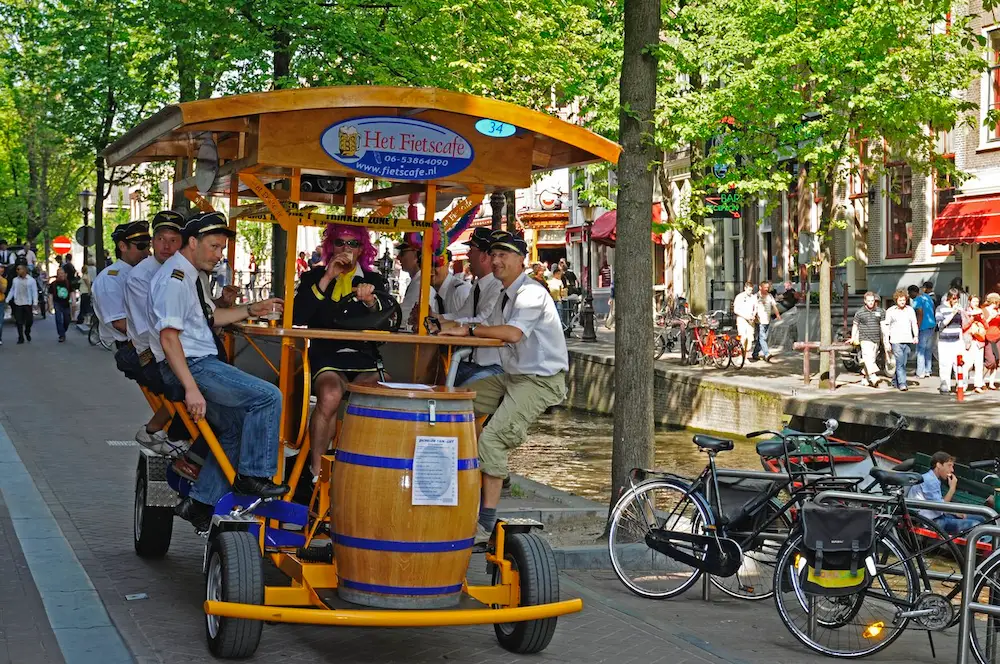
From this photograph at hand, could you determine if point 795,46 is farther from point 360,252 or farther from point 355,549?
point 355,549

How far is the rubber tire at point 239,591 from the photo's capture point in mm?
6410

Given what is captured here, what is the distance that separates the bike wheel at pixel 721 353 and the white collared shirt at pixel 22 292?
48.5ft

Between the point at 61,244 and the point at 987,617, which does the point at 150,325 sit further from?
the point at 61,244

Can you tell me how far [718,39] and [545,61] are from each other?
3.40 m

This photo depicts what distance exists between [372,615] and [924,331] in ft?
69.1

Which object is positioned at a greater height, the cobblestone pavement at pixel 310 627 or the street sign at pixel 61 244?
the street sign at pixel 61 244

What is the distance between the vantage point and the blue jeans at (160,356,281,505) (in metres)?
7.40

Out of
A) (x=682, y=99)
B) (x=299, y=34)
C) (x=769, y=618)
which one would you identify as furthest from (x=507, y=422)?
(x=682, y=99)

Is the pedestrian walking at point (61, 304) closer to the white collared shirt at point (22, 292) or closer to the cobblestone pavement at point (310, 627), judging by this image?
the white collared shirt at point (22, 292)

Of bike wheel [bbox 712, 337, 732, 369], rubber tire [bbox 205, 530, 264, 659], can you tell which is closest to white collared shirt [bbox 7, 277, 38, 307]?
bike wheel [bbox 712, 337, 732, 369]

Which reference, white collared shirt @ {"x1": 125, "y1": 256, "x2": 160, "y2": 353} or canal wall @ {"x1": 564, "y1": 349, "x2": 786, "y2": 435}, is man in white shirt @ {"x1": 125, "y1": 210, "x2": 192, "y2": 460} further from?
canal wall @ {"x1": 564, "y1": 349, "x2": 786, "y2": 435}

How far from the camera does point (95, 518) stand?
10.2 m

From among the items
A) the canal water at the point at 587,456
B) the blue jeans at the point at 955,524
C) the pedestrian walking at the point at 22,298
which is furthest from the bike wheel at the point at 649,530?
the pedestrian walking at the point at 22,298

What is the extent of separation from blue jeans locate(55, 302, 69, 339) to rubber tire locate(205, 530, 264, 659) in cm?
2712
